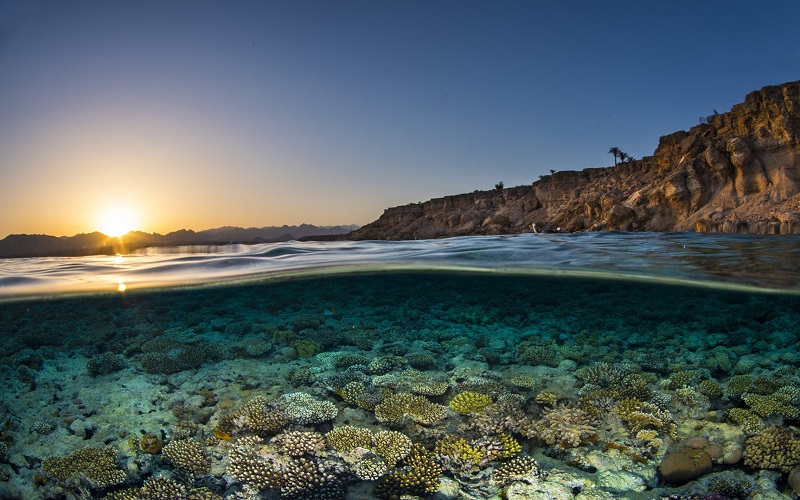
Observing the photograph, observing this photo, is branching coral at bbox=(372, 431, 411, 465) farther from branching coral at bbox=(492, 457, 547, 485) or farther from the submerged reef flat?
branching coral at bbox=(492, 457, 547, 485)

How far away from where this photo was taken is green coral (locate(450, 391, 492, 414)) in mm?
5637

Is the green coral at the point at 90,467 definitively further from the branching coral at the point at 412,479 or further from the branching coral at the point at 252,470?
the branching coral at the point at 412,479

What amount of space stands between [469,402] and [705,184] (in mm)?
40729

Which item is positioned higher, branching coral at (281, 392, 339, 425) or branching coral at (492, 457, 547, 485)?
branching coral at (281, 392, 339, 425)

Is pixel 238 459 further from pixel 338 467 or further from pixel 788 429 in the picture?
pixel 788 429

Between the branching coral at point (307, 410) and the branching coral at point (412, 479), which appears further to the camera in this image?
the branching coral at point (307, 410)

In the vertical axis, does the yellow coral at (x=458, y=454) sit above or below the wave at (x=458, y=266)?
below

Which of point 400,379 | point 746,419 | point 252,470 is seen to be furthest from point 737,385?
point 252,470

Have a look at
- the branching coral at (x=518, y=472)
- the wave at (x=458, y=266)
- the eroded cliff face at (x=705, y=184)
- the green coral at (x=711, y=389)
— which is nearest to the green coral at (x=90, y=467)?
the branching coral at (x=518, y=472)

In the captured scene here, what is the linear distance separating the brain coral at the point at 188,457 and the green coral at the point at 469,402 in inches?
128

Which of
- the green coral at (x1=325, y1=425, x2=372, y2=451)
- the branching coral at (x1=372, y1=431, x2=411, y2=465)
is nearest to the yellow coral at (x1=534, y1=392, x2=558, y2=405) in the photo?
the branching coral at (x1=372, y1=431, x2=411, y2=465)

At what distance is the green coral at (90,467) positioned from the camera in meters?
4.70

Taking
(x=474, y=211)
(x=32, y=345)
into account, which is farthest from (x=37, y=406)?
(x=474, y=211)

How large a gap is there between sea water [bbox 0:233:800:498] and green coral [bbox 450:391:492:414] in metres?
0.03
